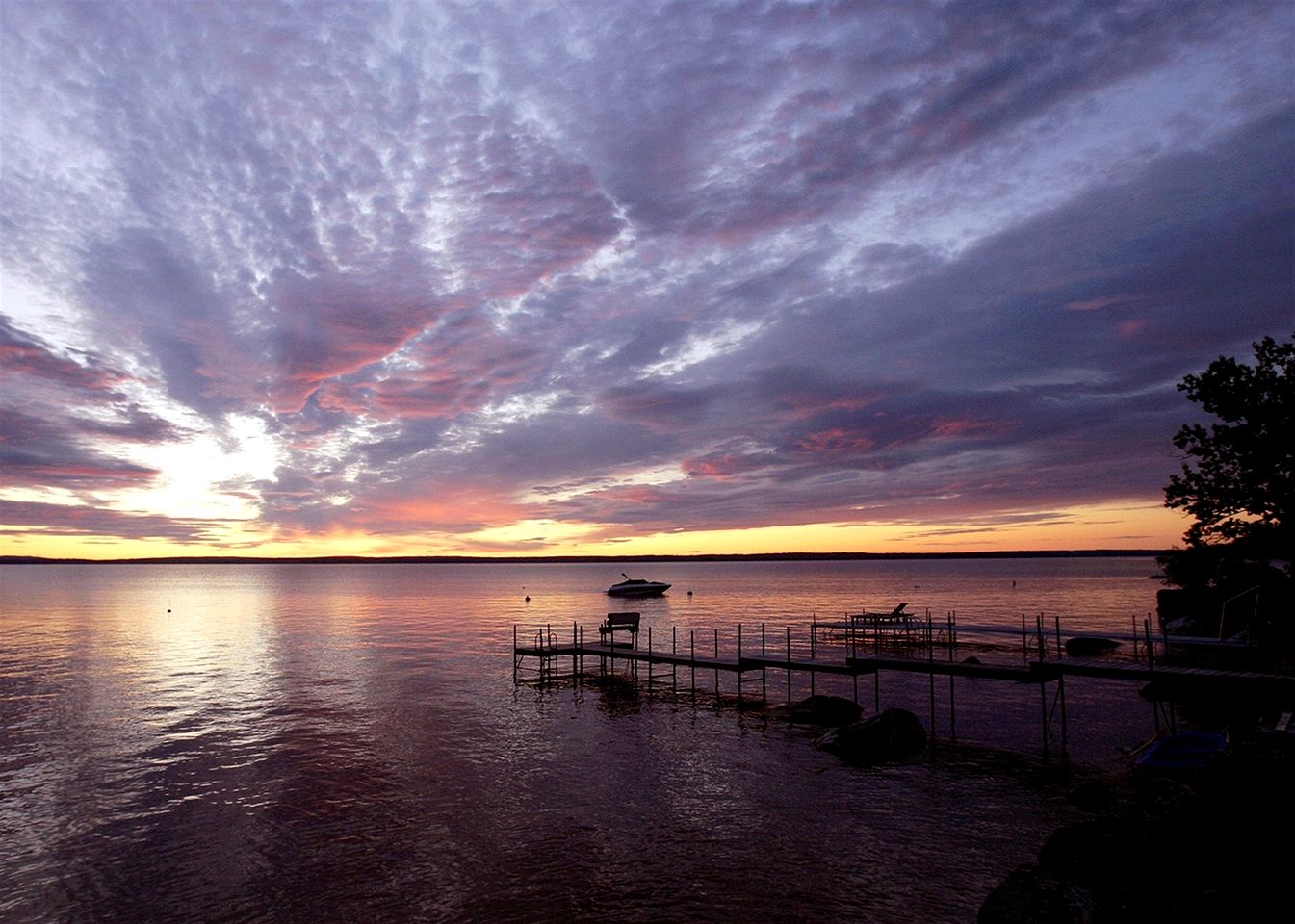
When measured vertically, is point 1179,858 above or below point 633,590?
above

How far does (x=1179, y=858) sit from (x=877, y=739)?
1620cm

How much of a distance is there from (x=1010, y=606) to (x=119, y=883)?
105011 mm

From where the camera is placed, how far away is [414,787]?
1009 inches

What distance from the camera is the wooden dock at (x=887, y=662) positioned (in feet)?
94.7

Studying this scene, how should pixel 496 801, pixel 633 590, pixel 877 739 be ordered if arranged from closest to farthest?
pixel 496 801 < pixel 877 739 < pixel 633 590

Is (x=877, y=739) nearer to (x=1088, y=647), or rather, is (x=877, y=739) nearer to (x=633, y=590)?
(x=1088, y=647)

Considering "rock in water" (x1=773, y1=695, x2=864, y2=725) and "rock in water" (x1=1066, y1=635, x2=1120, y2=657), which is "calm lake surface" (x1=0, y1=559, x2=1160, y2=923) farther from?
"rock in water" (x1=1066, y1=635, x2=1120, y2=657)

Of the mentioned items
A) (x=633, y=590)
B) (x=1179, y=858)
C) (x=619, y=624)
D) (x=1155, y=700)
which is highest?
(x=1179, y=858)

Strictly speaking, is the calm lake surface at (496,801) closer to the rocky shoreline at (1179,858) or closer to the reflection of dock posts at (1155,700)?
the reflection of dock posts at (1155,700)

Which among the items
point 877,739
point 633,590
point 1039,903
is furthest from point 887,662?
point 633,590

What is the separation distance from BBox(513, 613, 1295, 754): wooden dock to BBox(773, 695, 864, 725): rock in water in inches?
58.3

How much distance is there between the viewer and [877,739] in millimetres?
29078

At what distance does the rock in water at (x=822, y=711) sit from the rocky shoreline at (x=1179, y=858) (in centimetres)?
1937

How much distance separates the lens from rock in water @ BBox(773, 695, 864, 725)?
3422 centimetres
